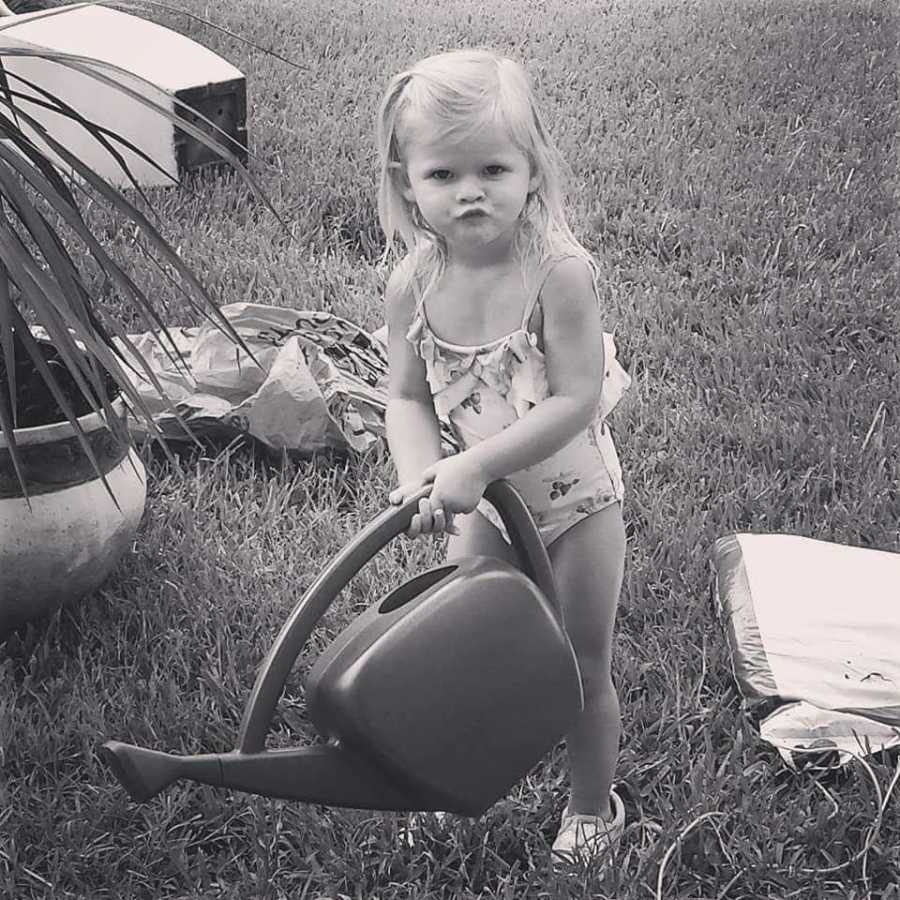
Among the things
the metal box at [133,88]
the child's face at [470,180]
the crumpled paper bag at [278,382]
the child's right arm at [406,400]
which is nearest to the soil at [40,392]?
the crumpled paper bag at [278,382]

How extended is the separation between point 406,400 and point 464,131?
327 millimetres

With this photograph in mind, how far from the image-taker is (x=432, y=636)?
1.19 meters

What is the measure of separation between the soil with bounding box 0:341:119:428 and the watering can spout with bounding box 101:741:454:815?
0.86 m

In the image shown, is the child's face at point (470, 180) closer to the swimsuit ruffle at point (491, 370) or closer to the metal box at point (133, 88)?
the swimsuit ruffle at point (491, 370)

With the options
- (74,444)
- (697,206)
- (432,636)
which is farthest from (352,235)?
(432,636)

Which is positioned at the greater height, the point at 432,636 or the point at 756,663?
the point at 432,636

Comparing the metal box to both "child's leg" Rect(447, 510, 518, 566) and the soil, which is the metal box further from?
"child's leg" Rect(447, 510, 518, 566)

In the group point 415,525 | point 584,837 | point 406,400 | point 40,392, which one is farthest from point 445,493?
point 40,392

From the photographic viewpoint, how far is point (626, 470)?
236cm

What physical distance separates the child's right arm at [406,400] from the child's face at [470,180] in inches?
5.6

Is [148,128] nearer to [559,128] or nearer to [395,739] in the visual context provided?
[559,128]

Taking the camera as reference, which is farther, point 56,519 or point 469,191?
point 56,519

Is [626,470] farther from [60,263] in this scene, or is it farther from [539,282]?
[60,263]

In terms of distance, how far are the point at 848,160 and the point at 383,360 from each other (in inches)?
56.5
